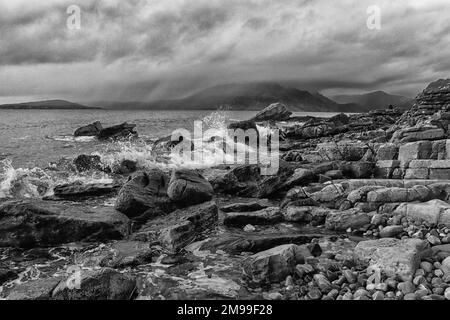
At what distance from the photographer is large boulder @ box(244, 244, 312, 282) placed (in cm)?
900

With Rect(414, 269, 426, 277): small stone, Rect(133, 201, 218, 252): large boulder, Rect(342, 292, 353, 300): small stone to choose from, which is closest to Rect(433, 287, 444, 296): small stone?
Rect(414, 269, 426, 277): small stone

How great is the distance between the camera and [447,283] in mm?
8164

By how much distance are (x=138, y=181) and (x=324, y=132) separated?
33515mm

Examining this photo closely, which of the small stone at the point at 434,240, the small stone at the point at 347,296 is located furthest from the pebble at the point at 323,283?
the small stone at the point at 434,240

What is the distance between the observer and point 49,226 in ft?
40.1

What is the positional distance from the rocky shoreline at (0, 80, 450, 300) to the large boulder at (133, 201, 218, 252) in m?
0.05

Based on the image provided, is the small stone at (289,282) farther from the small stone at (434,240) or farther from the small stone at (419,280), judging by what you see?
the small stone at (434,240)

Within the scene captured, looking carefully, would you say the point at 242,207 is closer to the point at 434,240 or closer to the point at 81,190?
the point at 434,240

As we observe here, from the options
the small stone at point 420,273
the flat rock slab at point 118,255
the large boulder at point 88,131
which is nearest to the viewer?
the small stone at point 420,273

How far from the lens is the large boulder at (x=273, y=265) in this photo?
29.5 ft

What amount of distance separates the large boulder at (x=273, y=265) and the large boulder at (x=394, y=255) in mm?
1655

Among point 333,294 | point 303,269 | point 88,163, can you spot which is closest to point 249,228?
point 303,269

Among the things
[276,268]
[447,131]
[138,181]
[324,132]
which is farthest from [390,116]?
[276,268]

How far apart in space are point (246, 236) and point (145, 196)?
5.17m
